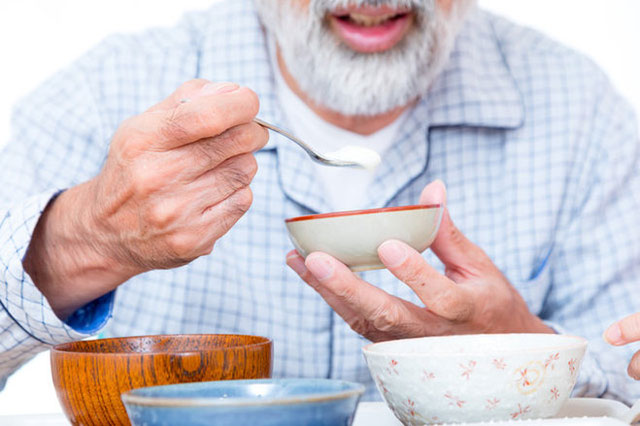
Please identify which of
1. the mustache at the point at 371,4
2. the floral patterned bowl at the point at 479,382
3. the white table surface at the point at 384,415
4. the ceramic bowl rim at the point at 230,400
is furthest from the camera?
the mustache at the point at 371,4

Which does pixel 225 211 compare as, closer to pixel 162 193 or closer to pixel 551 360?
pixel 162 193

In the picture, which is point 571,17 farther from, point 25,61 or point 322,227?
point 322,227

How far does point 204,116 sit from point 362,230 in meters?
0.19

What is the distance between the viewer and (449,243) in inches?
35.0

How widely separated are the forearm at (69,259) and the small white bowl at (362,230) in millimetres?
234

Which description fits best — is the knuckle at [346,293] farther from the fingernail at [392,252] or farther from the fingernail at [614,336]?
the fingernail at [614,336]

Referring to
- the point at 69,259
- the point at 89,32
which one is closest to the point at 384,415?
the point at 69,259

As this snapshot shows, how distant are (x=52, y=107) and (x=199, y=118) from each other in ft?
2.39

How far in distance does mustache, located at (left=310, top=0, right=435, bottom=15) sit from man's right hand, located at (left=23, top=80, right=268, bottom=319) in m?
0.41

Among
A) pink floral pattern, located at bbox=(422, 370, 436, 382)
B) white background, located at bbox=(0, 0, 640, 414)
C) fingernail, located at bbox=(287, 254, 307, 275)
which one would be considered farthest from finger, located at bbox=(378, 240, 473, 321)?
white background, located at bbox=(0, 0, 640, 414)

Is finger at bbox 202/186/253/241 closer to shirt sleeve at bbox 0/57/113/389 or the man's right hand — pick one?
the man's right hand

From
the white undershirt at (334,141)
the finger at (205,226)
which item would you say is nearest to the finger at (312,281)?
the finger at (205,226)

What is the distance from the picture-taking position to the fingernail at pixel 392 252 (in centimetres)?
74

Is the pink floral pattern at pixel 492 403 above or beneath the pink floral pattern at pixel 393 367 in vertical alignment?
beneath
